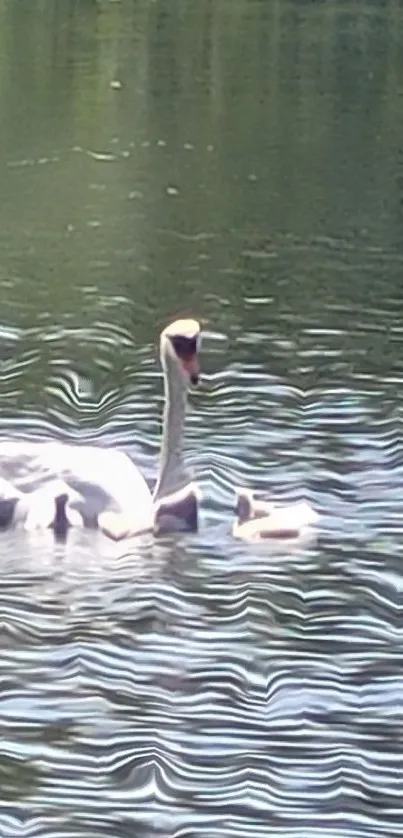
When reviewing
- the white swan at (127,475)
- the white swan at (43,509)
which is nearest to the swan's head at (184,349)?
the white swan at (127,475)

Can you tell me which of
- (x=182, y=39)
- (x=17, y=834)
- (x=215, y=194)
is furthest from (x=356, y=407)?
(x=182, y=39)

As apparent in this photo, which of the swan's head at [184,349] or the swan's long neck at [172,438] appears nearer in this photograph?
the swan's long neck at [172,438]

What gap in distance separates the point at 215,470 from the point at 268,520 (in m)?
0.94

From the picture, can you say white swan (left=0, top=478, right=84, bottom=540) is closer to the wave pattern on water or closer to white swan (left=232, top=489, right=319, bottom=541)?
the wave pattern on water

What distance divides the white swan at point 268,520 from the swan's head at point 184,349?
0.60 metres

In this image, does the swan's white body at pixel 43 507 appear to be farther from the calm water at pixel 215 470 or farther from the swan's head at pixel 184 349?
the swan's head at pixel 184 349

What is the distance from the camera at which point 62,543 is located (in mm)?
8336

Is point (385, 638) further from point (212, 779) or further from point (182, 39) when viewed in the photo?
point (182, 39)

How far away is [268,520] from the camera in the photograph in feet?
27.7

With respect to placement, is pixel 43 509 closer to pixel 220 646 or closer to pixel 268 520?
pixel 268 520

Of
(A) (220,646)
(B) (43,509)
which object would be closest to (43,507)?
(B) (43,509)

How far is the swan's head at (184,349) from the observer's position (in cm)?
879

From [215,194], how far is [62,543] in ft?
36.7

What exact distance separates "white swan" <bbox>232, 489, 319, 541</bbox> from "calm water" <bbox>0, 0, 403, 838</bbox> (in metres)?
0.09
